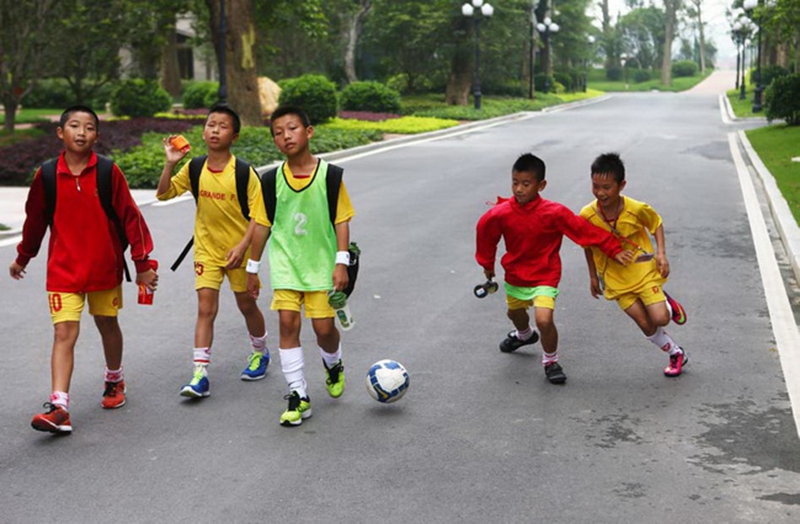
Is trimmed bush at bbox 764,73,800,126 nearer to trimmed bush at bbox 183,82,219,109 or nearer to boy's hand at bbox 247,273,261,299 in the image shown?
trimmed bush at bbox 183,82,219,109

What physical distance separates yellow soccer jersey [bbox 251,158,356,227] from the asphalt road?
108 centimetres

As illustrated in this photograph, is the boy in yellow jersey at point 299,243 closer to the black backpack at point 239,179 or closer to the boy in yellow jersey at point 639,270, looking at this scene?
the black backpack at point 239,179

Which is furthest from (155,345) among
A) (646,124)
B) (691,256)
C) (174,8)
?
(646,124)

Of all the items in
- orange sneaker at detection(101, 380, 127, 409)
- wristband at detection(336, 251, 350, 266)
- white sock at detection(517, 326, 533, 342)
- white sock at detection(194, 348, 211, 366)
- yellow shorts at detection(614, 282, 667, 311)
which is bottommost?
orange sneaker at detection(101, 380, 127, 409)

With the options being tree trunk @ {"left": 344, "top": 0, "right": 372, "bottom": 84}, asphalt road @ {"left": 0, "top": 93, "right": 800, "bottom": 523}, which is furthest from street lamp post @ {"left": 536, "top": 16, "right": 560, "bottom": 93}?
asphalt road @ {"left": 0, "top": 93, "right": 800, "bottom": 523}

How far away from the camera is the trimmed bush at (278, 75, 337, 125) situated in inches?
1282

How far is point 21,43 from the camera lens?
24562 millimetres

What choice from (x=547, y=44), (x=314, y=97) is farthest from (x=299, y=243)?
(x=547, y=44)

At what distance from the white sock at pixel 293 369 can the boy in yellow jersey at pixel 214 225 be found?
615 mm

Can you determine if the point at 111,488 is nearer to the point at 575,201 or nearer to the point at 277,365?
the point at 277,365

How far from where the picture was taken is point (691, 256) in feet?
37.1

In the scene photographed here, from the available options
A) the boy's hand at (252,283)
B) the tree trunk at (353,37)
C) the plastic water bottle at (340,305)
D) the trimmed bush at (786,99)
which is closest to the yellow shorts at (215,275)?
the boy's hand at (252,283)

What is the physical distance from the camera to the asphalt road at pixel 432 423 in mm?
4734

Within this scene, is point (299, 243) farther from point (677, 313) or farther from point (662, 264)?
point (677, 313)
